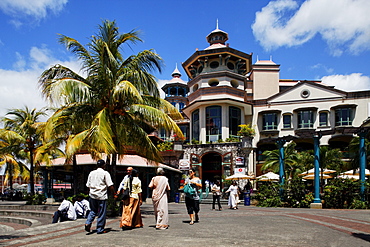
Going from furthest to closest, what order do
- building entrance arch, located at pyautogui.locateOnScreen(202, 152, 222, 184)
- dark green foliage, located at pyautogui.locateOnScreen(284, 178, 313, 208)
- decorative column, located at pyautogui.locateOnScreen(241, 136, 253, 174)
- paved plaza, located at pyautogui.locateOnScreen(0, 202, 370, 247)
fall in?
building entrance arch, located at pyautogui.locateOnScreen(202, 152, 222, 184) → decorative column, located at pyautogui.locateOnScreen(241, 136, 253, 174) → dark green foliage, located at pyautogui.locateOnScreen(284, 178, 313, 208) → paved plaza, located at pyautogui.locateOnScreen(0, 202, 370, 247)

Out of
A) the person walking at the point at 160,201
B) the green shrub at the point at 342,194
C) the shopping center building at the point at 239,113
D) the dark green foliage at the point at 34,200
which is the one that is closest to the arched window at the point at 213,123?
the shopping center building at the point at 239,113

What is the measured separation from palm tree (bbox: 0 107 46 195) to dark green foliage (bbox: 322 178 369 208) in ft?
61.6

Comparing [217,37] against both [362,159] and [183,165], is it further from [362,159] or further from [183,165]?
[362,159]

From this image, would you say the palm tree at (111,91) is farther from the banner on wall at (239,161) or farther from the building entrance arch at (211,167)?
the building entrance arch at (211,167)

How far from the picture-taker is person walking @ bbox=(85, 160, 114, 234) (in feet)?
26.7

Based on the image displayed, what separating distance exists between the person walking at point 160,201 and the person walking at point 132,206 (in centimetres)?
44

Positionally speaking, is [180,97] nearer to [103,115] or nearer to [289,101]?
[289,101]

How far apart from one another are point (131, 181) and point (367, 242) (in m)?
5.59

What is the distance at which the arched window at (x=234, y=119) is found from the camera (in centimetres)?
3538

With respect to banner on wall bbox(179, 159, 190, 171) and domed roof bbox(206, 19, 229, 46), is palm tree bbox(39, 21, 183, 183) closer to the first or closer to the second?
banner on wall bbox(179, 159, 190, 171)

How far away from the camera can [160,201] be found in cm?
918

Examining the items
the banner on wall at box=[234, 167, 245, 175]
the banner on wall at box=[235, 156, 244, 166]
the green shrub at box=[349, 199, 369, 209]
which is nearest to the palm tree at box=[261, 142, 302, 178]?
the banner on wall at box=[234, 167, 245, 175]

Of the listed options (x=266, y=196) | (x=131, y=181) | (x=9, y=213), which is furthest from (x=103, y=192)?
(x=266, y=196)

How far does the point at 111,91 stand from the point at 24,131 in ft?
45.5
